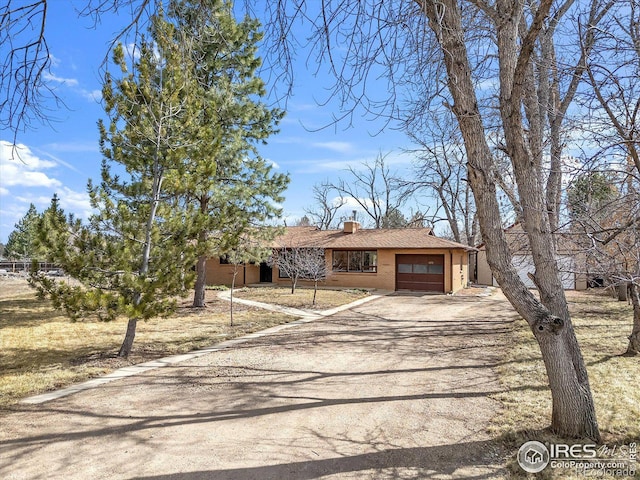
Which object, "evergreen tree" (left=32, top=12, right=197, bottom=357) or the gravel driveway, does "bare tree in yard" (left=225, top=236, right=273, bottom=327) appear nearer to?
"evergreen tree" (left=32, top=12, right=197, bottom=357)

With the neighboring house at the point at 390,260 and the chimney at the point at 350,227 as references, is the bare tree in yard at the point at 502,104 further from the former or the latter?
the chimney at the point at 350,227

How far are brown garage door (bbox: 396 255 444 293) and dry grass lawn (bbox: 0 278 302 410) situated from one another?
1066 cm

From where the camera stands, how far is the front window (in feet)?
75.2

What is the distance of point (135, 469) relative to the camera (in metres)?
3.43

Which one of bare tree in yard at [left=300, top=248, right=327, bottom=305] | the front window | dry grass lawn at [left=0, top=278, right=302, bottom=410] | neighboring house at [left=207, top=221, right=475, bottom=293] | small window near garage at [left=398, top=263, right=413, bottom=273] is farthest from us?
the front window

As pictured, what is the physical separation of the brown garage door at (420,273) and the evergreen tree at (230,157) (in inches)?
384

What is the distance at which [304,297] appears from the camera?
A: 1806cm

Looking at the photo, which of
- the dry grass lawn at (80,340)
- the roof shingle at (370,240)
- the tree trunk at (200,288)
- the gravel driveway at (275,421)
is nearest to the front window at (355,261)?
the roof shingle at (370,240)

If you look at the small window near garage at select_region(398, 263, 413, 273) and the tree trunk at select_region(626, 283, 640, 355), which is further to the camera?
the small window near garage at select_region(398, 263, 413, 273)

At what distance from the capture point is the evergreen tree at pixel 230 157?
8031 millimetres

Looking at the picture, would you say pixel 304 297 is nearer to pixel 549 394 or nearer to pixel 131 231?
pixel 131 231

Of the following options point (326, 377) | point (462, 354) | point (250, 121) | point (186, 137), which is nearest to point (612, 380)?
point (462, 354)

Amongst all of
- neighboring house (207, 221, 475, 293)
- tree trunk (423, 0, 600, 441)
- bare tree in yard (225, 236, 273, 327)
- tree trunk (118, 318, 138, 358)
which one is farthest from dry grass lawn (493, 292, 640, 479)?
neighboring house (207, 221, 475, 293)

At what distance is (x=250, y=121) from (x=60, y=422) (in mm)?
11359
